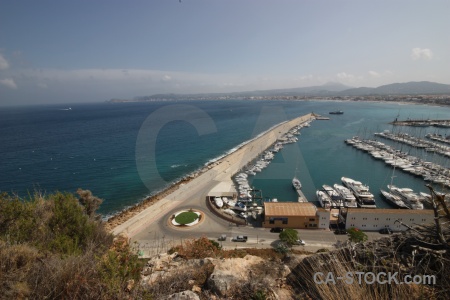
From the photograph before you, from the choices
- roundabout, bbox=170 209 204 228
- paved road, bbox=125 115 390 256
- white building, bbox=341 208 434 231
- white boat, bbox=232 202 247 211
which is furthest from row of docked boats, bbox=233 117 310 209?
white building, bbox=341 208 434 231

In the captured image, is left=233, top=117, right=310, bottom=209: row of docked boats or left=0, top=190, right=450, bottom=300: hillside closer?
left=0, top=190, right=450, bottom=300: hillside

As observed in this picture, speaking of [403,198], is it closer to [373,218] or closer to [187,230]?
[373,218]

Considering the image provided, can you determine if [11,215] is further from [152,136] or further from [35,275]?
[152,136]

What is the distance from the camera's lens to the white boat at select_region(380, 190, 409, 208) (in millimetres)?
20503

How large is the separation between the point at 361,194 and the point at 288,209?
963 cm

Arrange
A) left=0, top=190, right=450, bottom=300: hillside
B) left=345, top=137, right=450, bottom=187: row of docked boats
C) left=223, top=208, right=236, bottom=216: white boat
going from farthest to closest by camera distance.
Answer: left=345, top=137, right=450, bottom=187: row of docked boats → left=223, top=208, right=236, bottom=216: white boat → left=0, top=190, right=450, bottom=300: hillside

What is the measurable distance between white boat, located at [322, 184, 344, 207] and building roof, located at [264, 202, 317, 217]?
4.43 metres

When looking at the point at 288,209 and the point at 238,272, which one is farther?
the point at 288,209

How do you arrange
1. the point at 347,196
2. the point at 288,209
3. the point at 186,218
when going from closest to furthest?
the point at 288,209 → the point at 186,218 → the point at 347,196

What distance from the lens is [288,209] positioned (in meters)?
17.0

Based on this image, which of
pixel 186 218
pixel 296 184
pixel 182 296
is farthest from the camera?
pixel 296 184

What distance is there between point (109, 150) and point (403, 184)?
41.0 m

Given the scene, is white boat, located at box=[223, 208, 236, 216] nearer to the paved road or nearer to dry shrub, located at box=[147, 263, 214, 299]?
the paved road

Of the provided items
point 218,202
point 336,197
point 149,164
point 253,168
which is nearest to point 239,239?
point 218,202
